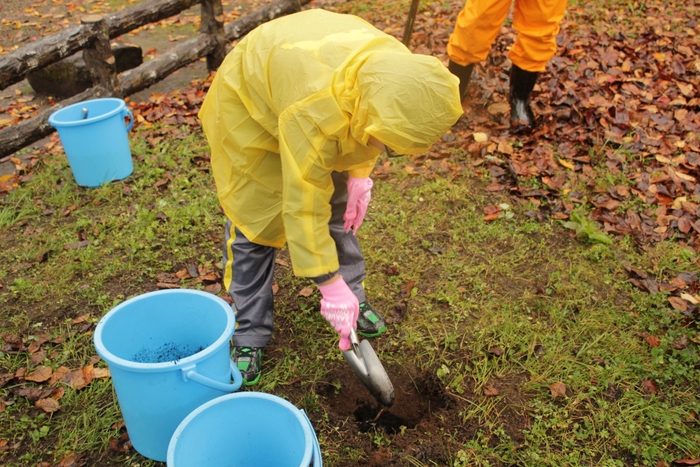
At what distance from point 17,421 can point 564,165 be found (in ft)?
11.4

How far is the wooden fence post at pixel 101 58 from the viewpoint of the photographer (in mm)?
4031

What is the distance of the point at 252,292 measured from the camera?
242cm

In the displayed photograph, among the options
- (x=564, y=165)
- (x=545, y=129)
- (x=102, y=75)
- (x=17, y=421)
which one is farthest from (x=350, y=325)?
(x=102, y=75)

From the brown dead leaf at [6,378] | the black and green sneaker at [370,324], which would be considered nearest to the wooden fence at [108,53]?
the brown dead leaf at [6,378]

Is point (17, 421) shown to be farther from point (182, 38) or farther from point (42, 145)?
point (182, 38)

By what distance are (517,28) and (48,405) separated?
3.69m

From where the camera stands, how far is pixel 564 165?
383 centimetres

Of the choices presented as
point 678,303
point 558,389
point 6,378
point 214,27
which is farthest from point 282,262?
point 214,27

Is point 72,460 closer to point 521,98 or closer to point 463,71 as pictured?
point 463,71

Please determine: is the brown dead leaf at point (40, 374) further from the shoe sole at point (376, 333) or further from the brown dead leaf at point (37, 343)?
the shoe sole at point (376, 333)

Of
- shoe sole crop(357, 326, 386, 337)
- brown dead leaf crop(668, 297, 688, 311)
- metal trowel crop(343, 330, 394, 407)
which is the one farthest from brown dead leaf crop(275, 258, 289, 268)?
brown dead leaf crop(668, 297, 688, 311)

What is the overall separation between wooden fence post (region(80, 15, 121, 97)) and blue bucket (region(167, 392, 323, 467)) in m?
3.40

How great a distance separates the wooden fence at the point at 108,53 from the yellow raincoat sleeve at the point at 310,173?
2778 mm

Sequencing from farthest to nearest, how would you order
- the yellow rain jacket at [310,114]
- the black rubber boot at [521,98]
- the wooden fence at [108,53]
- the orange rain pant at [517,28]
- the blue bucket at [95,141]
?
1. the black rubber boot at [521,98]
2. the orange rain pant at [517,28]
3. the wooden fence at [108,53]
4. the blue bucket at [95,141]
5. the yellow rain jacket at [310,114]
